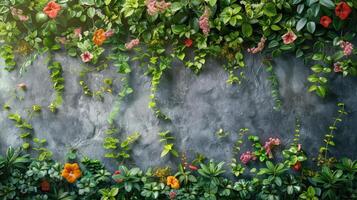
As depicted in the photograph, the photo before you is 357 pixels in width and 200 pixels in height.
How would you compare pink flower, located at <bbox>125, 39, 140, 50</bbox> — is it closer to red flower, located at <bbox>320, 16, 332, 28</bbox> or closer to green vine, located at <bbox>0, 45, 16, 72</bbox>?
green vine, located at <bbox>0, 45, 16, 72</bbox>

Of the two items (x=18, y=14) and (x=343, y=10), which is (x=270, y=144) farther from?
(x=18, y=14)

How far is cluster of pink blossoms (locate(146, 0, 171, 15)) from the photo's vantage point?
2.47 metres

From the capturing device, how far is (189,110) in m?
2.63

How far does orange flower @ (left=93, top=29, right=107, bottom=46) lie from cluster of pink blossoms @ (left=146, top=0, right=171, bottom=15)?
342mm

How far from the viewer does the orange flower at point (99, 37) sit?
2660 millimetres

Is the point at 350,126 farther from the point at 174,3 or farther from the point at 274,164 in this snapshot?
the point at 174,3

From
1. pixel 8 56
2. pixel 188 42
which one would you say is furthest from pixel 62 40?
pixel 188 42

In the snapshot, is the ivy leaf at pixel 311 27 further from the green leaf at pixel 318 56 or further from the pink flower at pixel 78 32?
the pink flower at pixel 78 32

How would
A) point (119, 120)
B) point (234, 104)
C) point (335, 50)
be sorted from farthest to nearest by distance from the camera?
point (119, 120), point (234, 104), point (335, 50)

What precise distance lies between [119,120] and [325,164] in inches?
47.1

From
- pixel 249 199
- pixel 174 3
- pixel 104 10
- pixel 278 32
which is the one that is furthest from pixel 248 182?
pixel 104 10

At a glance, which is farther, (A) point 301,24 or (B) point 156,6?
(B) point 156,6

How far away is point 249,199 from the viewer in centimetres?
252

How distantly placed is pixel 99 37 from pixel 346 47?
1.36 metres
